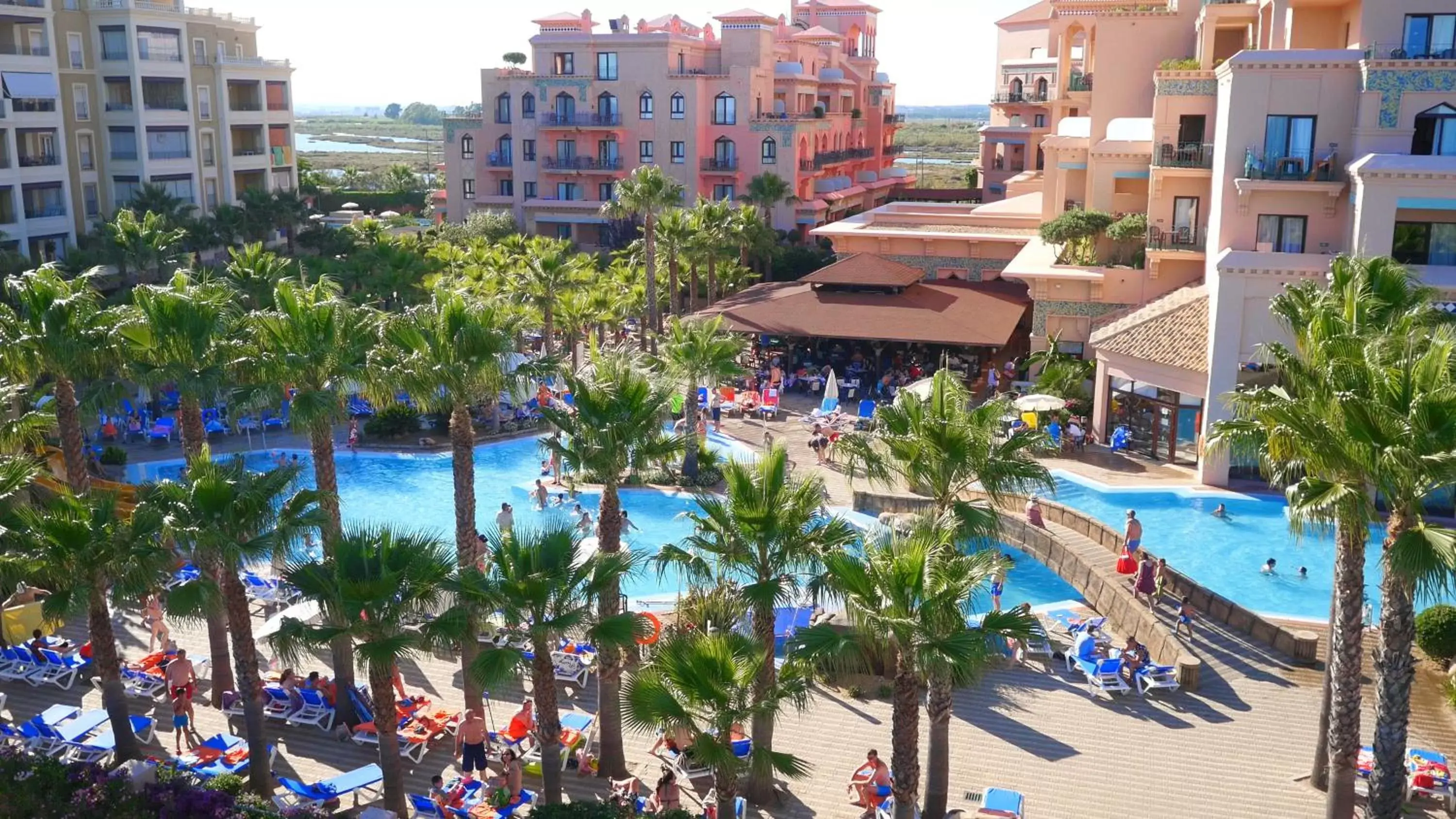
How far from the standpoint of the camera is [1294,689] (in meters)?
17.4

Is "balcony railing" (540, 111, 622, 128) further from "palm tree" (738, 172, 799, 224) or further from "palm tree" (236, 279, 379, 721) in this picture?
"palm tree" (236, 279, 379, 721)

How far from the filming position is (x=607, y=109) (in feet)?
206

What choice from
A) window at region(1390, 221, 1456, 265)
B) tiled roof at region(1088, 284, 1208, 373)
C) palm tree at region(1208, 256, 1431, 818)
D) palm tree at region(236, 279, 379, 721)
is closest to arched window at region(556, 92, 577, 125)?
tiled roof at region(1088, 284, 1208, 373)

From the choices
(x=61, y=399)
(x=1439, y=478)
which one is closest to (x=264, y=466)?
(x=61, y=399)

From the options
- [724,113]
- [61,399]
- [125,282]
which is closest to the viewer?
[61,399]

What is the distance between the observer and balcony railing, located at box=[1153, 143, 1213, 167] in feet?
102

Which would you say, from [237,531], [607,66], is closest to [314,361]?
[237,531]

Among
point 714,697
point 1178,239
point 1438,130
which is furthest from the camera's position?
point 1178,239

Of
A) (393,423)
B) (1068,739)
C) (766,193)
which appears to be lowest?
(1068,739)

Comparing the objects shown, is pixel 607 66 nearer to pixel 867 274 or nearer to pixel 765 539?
pixel 867 274

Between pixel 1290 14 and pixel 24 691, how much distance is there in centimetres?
2984

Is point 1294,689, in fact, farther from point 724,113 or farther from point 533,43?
point 533,43

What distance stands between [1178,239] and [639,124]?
3592cm

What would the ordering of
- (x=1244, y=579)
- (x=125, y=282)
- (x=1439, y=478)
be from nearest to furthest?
1. (x=1439, y=478)
2. (x=1244, y=579)
3. (x=125, y=282)
